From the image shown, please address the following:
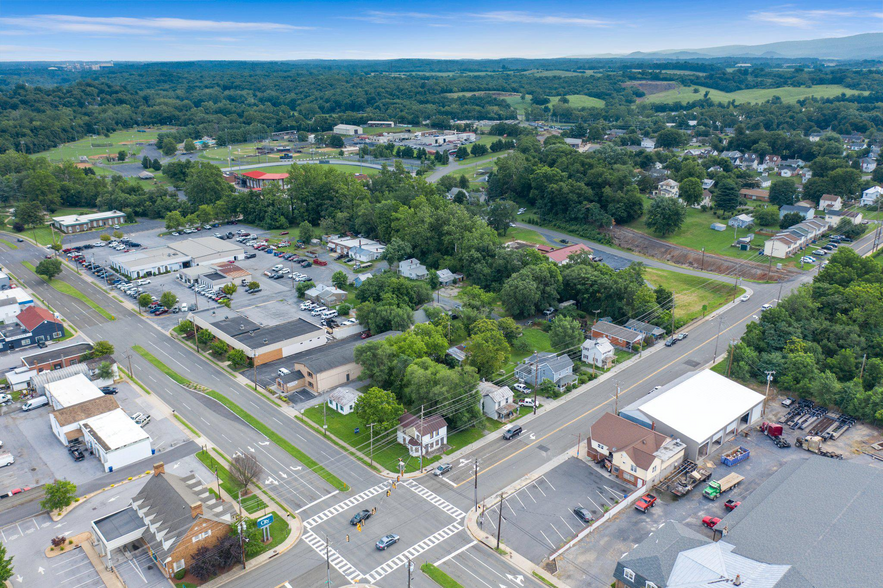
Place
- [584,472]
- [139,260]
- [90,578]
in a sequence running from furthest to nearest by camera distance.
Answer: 1. [139,260]
2. [584,472]
3. [90,578]

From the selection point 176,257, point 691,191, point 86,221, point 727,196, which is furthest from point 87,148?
point 727,196

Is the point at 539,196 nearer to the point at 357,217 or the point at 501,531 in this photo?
the point at 357,217

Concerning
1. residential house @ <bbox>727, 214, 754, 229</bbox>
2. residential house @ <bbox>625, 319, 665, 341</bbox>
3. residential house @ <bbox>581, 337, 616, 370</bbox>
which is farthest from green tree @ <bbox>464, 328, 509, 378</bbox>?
residential house @ <bbox>727, 214, 754, 229</bbox>

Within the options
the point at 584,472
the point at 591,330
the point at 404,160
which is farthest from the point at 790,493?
the point at 404,160

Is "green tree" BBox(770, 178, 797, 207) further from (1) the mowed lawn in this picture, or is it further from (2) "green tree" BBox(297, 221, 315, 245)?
(2) "green tree" BBox(297, 221, 315, 245)

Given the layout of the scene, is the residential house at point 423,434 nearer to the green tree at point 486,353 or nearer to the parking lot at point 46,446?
the green tree at point 486,353

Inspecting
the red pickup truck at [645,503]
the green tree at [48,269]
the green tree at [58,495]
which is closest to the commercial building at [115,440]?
the green tree at [58,495]

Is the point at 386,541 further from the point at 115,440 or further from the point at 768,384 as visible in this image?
the point at 768,384
